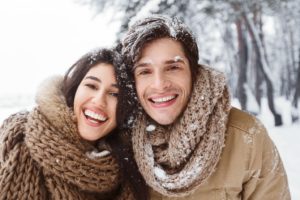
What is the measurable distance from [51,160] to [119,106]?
0.52 meters

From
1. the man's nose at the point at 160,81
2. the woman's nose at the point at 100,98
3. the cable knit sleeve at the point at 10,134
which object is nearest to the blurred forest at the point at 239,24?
the man's nose at the point at 160,81

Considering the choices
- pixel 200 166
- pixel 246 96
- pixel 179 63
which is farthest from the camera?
pixel 246 96

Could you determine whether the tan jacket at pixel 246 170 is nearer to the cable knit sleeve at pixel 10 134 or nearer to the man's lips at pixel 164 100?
the man's lips at pixel 164 100

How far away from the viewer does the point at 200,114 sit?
2178mm

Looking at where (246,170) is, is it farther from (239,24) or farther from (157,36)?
(239,24)

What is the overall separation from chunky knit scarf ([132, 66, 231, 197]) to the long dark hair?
0.38ft

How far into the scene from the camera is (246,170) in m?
2.27

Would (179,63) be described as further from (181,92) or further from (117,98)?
(117,98)

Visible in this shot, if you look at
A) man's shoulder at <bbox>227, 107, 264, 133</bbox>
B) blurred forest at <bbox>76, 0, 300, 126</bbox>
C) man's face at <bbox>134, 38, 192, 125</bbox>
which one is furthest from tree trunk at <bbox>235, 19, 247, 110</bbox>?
man's face at <bbox>134, 38, 192, 125</bbox>

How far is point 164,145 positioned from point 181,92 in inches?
13.7

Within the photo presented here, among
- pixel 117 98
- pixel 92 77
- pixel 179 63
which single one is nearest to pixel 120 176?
pixel 117 98

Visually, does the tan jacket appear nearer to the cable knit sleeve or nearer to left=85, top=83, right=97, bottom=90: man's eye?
left=85, top=83, right=97, bottom=90: man's eye

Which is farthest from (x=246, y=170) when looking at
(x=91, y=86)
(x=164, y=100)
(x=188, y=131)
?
(x=91, y=86)

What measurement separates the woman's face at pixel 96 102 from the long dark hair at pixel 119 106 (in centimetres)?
4
